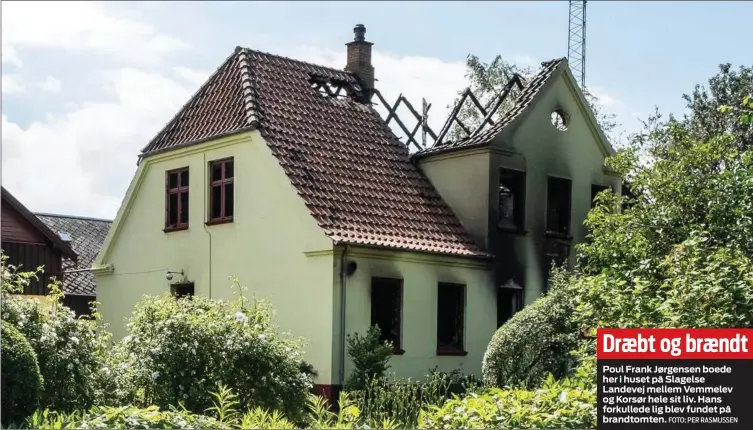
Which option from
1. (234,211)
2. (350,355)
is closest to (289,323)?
(350,355)

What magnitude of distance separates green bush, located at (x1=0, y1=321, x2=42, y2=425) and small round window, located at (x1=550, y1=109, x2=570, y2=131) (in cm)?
1547

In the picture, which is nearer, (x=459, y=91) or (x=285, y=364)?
(x=285, y=364)

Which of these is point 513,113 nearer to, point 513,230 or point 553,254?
point 513,230

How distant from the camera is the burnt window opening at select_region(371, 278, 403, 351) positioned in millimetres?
20406

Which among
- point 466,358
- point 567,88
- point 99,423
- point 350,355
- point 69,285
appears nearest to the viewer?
point 99,423

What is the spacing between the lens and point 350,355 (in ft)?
63.2

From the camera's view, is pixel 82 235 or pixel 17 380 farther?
pixel 82 235

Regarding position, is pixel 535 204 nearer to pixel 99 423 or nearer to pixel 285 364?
pixel 285 364

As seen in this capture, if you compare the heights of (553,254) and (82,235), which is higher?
(82,235)

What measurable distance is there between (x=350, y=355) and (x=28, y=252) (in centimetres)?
1347

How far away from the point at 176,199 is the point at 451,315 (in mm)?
7134

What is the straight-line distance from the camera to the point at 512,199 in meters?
23.6

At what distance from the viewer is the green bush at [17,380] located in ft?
37.2

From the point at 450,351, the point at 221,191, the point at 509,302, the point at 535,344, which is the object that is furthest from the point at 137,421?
the point at 509,302
